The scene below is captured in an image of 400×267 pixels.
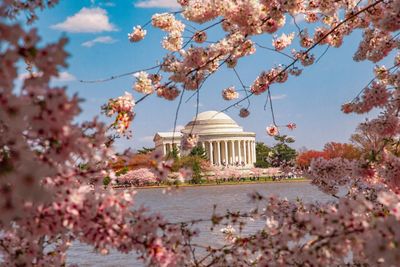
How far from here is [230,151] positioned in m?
106

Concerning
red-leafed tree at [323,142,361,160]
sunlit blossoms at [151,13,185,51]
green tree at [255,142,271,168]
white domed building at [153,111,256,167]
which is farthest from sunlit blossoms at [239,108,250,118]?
green tree at [255,142,271,168]

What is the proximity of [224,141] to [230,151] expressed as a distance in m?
3.47

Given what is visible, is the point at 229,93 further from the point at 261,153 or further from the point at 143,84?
the point at 261,153

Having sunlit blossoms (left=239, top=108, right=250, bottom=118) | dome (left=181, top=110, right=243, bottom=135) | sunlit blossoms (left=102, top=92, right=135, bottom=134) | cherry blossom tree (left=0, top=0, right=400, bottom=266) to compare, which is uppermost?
dome (left=181, top=110, right=243, bottom=135)

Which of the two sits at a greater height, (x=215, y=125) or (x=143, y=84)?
(x=215, y=125)

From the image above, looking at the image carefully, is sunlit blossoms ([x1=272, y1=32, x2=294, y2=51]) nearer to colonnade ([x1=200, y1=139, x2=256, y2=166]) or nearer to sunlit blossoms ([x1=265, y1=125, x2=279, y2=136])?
sunlit blossoms ([x1=265, y1=125, x2=279, y2=136])

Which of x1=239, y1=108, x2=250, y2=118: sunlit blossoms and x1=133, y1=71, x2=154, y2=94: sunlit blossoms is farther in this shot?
x1=239, y1=108, x2=250, y2=118: sunlit blossoms

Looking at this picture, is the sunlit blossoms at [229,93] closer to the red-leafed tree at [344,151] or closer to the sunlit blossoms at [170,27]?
the sunlit blossoms at [170,27]

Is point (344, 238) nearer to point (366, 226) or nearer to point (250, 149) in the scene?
point (366, 226)

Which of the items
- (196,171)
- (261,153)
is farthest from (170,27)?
(261,153)

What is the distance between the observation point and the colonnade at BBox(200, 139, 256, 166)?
102756 mm

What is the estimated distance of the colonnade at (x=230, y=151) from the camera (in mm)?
102756

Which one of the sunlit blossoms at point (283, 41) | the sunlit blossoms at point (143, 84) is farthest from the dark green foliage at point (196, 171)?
→ the sunlit blossoms at point (143, 84)

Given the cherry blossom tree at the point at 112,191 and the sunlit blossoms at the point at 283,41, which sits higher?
the sunlit blossoms at the point at 283,41
